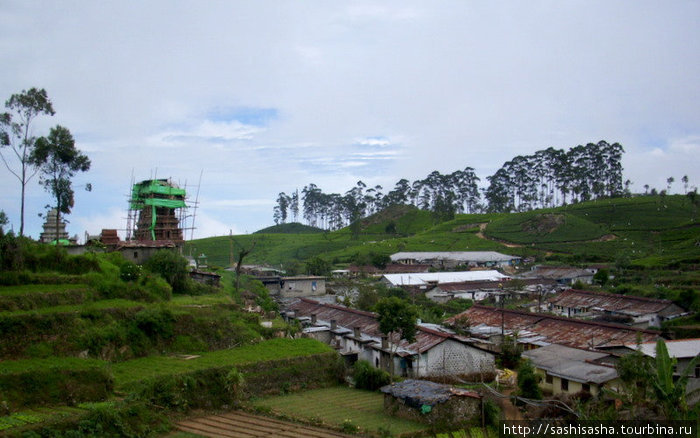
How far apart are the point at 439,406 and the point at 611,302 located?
21861 millimetres

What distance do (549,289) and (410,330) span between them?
2706 centimetres

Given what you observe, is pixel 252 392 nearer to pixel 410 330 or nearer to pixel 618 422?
pixel 410 330

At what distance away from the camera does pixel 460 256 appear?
199 ft

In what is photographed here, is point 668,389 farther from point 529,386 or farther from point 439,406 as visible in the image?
point 439,406

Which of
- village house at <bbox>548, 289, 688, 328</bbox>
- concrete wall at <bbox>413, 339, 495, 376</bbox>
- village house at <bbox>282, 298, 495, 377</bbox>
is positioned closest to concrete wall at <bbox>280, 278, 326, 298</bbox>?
village house at <bbox>282, 298, 495, 377</bbox>

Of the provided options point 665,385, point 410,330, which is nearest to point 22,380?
point 410,330

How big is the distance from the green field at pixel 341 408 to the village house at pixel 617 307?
18.8 m

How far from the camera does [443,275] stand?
4928 cm

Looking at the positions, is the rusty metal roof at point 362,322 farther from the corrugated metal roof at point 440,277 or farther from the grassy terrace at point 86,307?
the corrugated metal roof at point 440,277

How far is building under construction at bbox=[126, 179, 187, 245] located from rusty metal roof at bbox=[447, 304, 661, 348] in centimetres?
1886

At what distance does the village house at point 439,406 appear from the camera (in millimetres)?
15805

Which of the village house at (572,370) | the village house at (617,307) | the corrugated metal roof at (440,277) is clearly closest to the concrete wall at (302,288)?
the corrugated metal roof at (440,277)

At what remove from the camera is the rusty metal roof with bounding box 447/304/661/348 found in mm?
23859

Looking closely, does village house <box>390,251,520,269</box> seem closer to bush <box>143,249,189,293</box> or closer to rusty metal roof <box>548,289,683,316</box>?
rusty metal roof <box>548,289,683,316</box>
